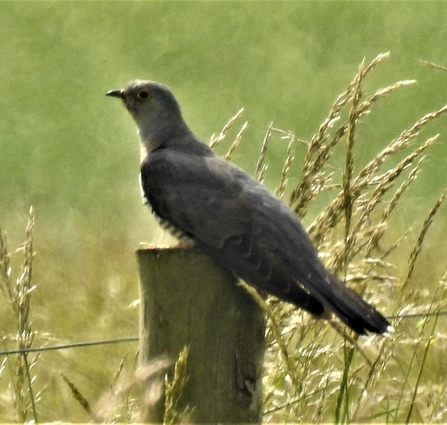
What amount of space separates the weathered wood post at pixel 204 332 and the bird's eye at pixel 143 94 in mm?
1847

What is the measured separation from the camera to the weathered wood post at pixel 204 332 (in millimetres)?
2242

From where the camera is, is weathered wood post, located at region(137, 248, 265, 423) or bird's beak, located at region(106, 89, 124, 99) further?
bird's beak, located at region(106, 89, 124, 99)

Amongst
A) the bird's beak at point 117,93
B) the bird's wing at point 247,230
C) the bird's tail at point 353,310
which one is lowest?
the bird's tail at point 353,310

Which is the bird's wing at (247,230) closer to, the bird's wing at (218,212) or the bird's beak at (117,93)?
the bird's wing at (218,212)

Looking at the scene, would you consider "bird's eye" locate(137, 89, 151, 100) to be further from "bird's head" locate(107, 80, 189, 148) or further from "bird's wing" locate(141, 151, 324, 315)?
"bird's wing" locate(141, 151, 324, 315)

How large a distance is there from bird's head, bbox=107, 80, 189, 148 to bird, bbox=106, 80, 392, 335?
0.27 metres

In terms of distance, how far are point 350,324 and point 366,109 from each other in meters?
0.79

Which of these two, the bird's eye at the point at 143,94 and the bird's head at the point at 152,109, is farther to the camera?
the bird's eye at the point at 143,94

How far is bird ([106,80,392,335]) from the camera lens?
103 inches

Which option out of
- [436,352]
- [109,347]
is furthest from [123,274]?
[436,352]

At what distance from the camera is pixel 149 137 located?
3.95 meters

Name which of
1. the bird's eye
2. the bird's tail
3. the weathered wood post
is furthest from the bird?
the bird's eye

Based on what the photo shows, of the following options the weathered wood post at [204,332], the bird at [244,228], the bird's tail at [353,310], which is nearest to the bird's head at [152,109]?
the bird at [244,228]

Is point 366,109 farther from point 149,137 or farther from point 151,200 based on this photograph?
point 149,137
